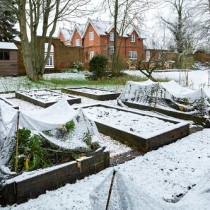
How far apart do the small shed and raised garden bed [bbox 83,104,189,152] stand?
1741 cm

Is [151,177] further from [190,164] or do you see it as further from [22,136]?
[22,136]

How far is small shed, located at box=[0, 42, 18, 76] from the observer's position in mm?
23297

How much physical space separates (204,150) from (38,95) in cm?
857

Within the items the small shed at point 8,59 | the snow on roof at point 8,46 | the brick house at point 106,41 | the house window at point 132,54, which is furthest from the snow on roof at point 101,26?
the small shed at point 8,59

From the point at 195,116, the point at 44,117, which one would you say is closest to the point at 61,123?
the point at 44,117

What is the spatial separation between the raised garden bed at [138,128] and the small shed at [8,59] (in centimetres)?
1741

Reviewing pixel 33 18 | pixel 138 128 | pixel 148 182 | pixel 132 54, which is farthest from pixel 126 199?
pixel 132 54

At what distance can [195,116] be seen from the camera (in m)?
7.63

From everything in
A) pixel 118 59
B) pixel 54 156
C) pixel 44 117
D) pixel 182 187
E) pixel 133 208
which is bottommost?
pixel 182 187

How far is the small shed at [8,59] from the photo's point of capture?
2330 cm

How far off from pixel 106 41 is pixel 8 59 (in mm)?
15805

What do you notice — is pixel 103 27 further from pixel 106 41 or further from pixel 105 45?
pixel 105 45

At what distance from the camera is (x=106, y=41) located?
35406 mm

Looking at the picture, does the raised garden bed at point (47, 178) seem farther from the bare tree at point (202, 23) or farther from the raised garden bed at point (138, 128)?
the bare tree at point (202, 23)
